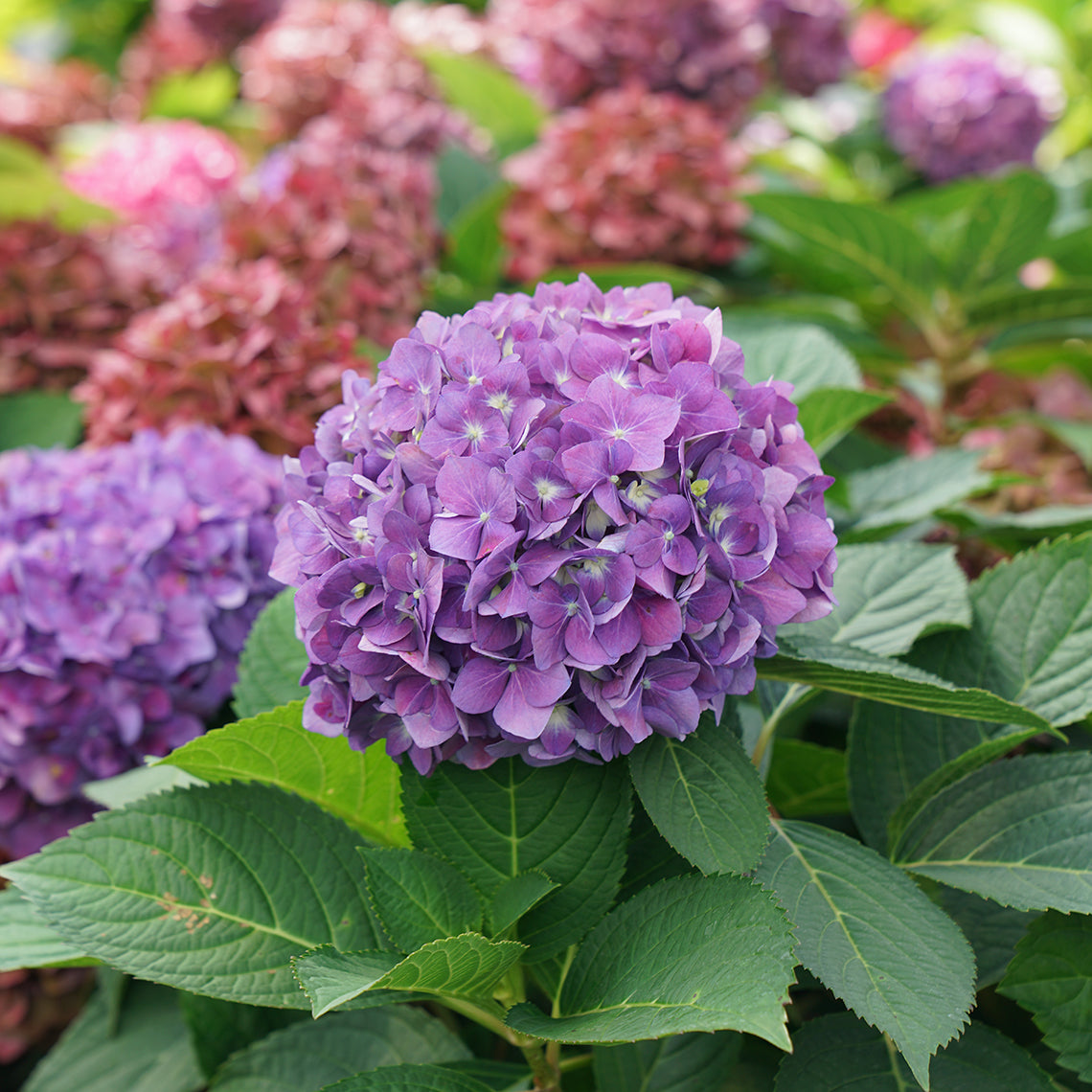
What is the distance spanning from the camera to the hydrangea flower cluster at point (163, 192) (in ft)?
4.89

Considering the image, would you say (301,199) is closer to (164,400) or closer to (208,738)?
(164,400)

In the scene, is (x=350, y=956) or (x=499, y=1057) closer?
(x=350, y=956)

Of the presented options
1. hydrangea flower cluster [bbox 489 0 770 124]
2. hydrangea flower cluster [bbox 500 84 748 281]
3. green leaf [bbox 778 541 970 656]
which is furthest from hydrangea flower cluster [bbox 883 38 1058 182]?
green leaf [bbox 778 541 970 656]

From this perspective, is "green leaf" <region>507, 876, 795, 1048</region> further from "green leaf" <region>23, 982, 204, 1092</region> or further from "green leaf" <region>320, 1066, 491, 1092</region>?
"green leaf" <region>23, 982, 204, 1092</region>

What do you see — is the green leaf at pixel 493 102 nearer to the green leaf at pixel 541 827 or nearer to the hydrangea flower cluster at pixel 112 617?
the hydrangea flower cluster at pixel 112 617

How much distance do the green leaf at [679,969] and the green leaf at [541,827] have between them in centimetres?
2

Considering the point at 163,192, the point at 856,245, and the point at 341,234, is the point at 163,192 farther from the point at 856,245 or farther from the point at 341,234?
the point at 856,245

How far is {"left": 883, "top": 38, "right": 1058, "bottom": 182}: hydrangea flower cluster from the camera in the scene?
1.83m

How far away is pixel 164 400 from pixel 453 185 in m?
0.78

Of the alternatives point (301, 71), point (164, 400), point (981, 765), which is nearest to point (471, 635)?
point (981, 765)

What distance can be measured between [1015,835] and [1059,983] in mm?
92

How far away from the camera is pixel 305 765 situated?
2.23ft

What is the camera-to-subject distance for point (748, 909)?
1.76 ft

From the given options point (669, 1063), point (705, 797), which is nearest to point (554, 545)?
point (705, 797)
